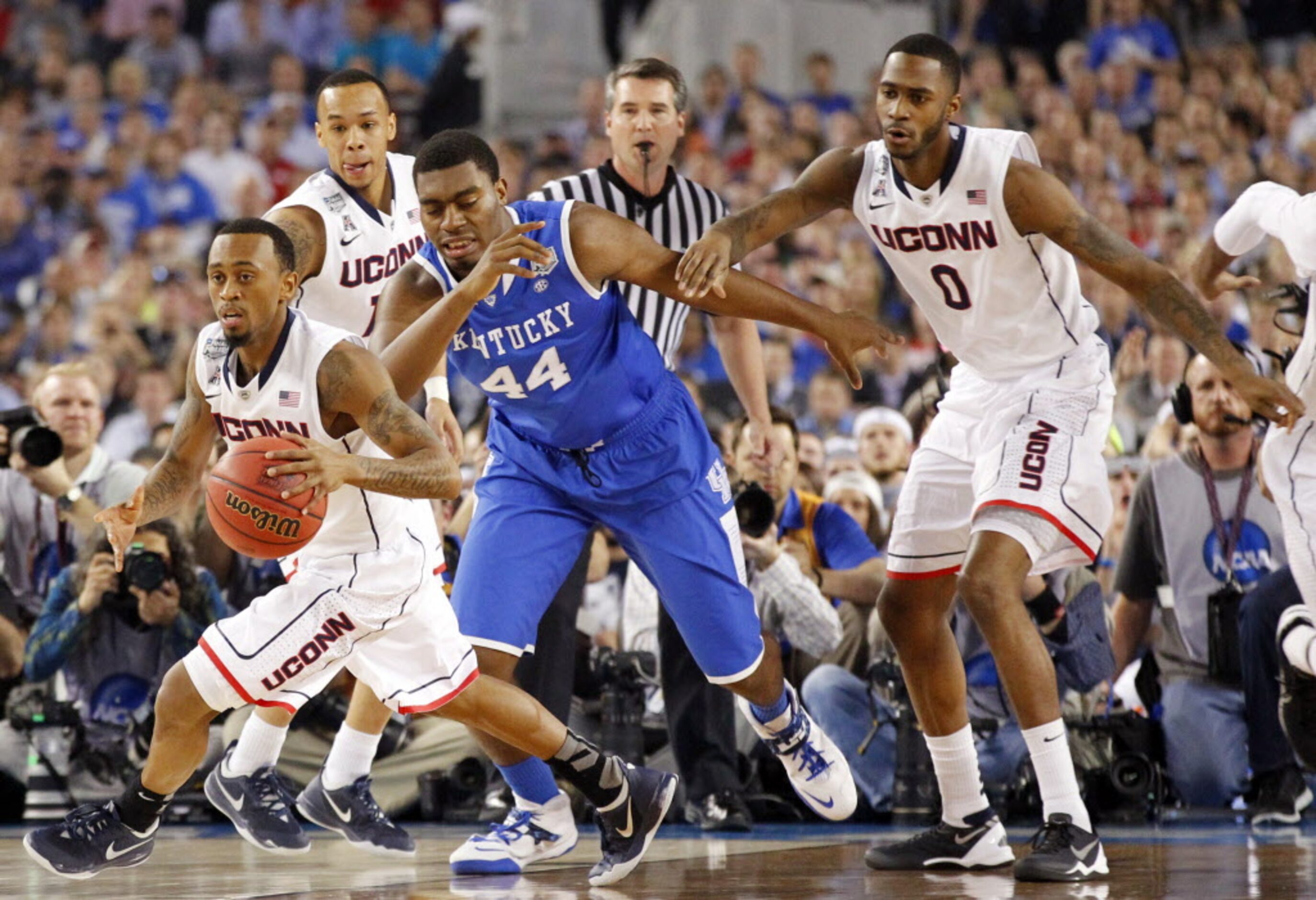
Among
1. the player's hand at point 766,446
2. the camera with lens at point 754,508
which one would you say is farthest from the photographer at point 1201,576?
the player's hand at point 766,446

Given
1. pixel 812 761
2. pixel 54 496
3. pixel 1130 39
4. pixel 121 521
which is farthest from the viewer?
pixel 1130 39

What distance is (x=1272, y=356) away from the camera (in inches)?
219

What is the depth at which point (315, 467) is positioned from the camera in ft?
13.9

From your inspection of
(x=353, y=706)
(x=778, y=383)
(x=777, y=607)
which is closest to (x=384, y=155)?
(x=353, y=706)

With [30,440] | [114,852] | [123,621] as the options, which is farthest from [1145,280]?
[30,440]

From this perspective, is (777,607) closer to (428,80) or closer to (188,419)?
(188,419)

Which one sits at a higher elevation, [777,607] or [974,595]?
[974,595]

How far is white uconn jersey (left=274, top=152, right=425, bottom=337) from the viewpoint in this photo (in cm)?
575

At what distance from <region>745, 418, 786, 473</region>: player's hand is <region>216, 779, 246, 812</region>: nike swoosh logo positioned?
75.9 inches

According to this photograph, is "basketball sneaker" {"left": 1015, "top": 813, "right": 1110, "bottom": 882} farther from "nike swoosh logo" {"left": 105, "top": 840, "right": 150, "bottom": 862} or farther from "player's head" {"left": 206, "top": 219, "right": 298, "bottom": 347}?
"player's head" {"left": 206, "top": 219, "right": 298, "bottom": 347}

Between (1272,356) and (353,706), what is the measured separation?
3.08m

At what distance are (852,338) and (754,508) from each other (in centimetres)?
168

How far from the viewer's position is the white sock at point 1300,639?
5.29 m

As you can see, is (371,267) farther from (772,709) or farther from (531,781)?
(772,709)
